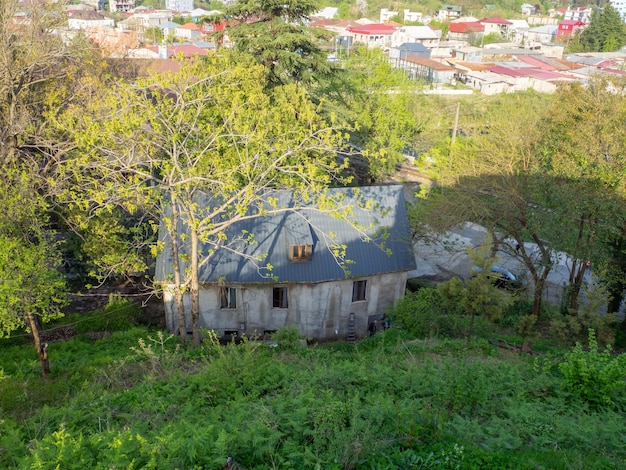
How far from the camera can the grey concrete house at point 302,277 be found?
64.2 feet

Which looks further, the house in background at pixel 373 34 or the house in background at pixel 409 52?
the house in background at pixel 373 34

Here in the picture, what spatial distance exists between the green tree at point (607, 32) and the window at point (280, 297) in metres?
117

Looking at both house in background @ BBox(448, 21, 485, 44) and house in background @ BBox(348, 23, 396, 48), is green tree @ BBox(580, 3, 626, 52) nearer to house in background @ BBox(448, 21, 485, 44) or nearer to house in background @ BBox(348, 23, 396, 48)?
house in background @ BBox(448, 21, 485, 44)

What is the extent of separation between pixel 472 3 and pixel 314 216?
172629 mm

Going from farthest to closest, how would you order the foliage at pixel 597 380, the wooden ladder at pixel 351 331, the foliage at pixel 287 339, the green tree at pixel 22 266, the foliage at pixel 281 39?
the foliage at pixel 281 39, the wooden ladder at pixel 351 331, the foliage at pixel 287 339, the green tree at pixel 22 266, the foliage at pixel 597 380

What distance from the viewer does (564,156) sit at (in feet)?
64.3

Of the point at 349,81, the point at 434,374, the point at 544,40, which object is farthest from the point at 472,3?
the point at 434,374

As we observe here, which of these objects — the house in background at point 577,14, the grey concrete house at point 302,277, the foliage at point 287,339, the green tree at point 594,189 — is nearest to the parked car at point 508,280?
the green tree at point 594,189

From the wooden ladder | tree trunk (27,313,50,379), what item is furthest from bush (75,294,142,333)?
the wooden ladder

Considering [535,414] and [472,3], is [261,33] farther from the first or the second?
[472,3]

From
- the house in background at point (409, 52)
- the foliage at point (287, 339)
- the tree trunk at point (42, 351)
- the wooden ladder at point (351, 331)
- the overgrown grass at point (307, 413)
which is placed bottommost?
the wooden ladder at point (351, 331)

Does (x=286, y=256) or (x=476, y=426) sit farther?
(x=286, y=256)

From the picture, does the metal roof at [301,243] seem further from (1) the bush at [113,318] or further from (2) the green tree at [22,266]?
(2) the green tree at [22,266]

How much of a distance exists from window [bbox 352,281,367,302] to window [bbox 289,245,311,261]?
254 cm
